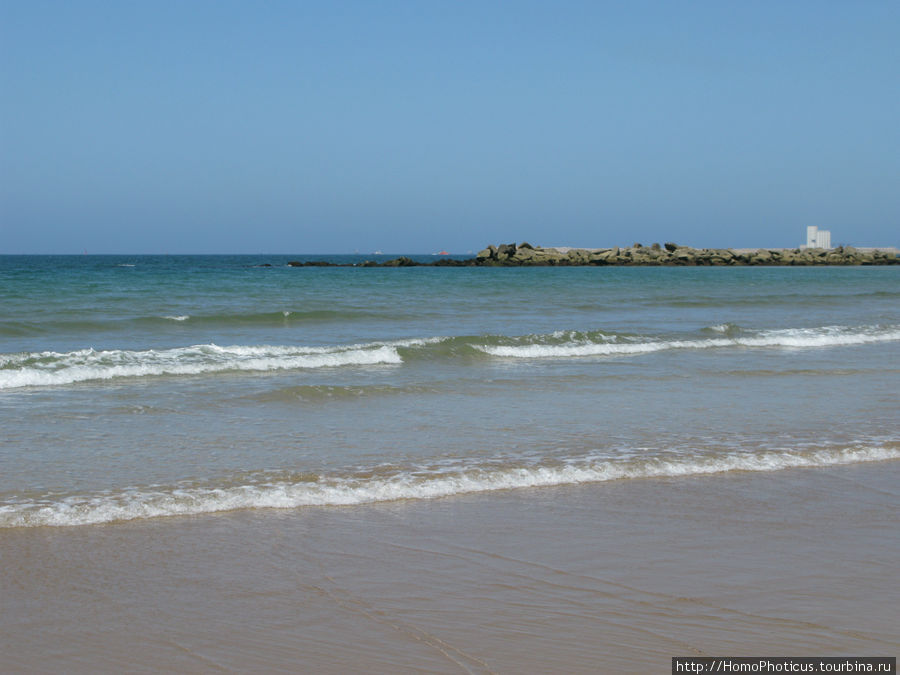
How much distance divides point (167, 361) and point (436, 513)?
8.39m

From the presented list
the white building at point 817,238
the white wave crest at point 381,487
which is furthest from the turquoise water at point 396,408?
the white building at point 817,238

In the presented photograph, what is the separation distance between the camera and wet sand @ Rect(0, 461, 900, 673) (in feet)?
11.1

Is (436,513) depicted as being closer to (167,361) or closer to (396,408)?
(396,408)

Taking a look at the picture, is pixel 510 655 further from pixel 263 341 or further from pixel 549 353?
pixel 263 341

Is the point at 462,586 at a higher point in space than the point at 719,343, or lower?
lower

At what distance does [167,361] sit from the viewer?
41.0 ft

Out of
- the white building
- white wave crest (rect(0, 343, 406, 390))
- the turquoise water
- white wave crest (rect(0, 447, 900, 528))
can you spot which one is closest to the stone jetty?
the white building

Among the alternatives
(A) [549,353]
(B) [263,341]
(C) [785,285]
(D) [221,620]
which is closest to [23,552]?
(D) [221,620]

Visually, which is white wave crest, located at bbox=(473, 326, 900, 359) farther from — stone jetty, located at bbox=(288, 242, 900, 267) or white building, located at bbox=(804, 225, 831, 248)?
white building, located at bbox=(804, 225, 831, 248)

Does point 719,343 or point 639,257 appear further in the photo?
point 639,257

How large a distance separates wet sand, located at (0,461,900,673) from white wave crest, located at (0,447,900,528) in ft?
0.54

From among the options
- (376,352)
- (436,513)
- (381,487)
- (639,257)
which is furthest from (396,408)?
(639,257)

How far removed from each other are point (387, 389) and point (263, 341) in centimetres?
676

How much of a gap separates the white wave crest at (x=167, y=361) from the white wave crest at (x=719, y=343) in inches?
97.2
